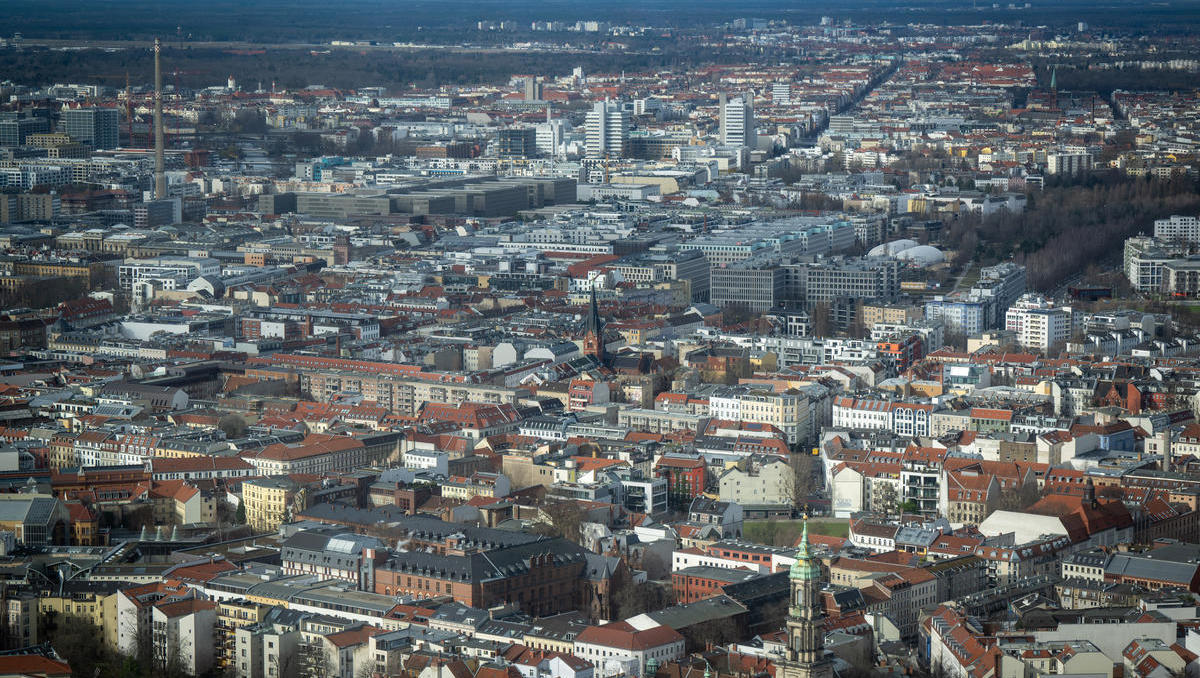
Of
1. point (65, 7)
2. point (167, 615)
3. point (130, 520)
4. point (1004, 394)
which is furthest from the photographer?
point (65, 7)

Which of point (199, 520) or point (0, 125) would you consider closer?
point (199, 520)

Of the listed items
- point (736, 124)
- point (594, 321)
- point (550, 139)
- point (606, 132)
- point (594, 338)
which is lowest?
point (594, 338)

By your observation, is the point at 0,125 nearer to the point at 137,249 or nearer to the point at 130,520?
the point at 137,249

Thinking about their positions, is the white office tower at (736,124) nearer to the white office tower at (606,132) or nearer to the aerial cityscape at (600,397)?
the aerial cityscape at (600,397)

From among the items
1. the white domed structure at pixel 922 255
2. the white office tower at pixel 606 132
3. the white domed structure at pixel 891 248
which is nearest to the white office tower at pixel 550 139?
the white office tower at pixel 606 132

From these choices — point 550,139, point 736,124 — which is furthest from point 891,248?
point 550,139

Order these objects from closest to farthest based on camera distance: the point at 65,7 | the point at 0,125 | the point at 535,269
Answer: the point at 535,269
the point at 0,125
the point at 65,7

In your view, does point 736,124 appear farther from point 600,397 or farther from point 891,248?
point 600,397

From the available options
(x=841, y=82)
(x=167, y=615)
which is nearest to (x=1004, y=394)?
(x=167, y=615)
